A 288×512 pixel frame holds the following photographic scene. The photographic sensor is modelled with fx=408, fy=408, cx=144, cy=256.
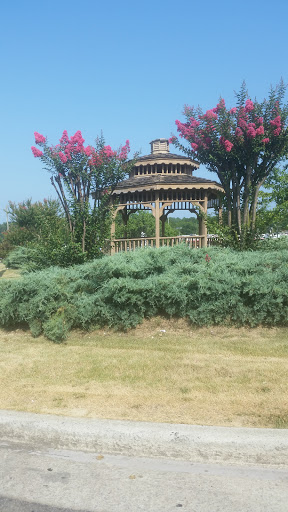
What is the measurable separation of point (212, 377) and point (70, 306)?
2.67 m

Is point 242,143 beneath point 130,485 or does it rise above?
above

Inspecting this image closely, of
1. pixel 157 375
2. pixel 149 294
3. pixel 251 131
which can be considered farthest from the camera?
pixel 251 131

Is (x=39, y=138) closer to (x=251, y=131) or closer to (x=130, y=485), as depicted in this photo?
(x=251, y=131)

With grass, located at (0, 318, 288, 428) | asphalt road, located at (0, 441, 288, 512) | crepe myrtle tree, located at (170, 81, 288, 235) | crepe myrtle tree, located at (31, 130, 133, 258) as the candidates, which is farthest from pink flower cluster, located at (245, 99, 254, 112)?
asphalt road, located at (0, 441, 288, 512)

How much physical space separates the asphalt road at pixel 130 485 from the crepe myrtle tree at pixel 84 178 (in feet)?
19.7

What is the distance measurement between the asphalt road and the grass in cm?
50

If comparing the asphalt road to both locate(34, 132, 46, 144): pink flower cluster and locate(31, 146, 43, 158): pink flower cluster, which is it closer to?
locate(31, 146, 43, 158): pink flower cluster

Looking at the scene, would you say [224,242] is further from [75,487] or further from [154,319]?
[75,487]

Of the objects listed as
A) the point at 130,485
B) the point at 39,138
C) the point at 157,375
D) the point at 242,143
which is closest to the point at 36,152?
the point at 39,138

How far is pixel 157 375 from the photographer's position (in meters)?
4.42

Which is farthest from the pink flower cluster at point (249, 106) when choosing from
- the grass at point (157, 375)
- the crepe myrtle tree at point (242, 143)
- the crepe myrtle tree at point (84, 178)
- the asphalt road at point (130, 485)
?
the asphalt road at point (130, 485)

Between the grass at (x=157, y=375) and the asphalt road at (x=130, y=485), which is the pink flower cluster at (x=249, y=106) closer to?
the grass at (x=157, y=375)

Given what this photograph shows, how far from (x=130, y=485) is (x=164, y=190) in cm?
1110

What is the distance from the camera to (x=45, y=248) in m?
8.60
